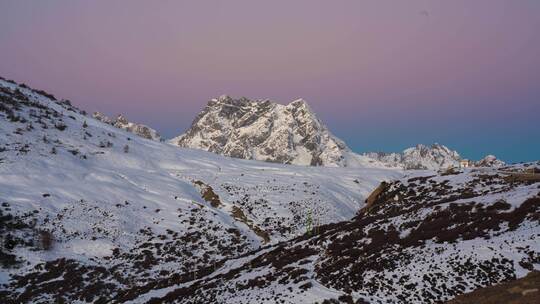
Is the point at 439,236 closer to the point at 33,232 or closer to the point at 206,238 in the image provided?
the point at 206,238

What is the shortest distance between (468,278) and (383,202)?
53293 millimetres

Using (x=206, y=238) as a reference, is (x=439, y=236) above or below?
above

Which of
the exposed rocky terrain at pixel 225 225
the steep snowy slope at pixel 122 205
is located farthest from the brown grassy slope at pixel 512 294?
the steep snowy slope at pixel 122 205

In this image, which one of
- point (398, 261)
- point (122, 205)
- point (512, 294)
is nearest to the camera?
point (512, 294)

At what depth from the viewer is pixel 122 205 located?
90750 millimetres

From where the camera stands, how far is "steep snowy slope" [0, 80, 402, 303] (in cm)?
6650

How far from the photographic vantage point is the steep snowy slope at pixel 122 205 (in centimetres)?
6650

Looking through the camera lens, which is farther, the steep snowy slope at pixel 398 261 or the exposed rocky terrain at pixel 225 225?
the exposed rocky terrain at pixel 225 225

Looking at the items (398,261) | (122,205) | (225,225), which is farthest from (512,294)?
(122,205)

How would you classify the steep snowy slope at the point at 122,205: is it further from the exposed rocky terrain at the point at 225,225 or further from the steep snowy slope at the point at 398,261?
the steep snowy slope at the point at 398,261

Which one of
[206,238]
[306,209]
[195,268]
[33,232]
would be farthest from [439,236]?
[33,232]

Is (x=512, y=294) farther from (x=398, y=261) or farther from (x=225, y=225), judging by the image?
(x=225, y=225)

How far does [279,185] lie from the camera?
378 ft

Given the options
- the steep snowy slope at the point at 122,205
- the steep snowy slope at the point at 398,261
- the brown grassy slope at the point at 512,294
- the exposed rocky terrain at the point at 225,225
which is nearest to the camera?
the brown grassy slope at the point at 512,294
